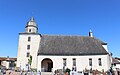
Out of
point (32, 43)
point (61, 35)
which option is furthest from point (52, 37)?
point (32, 43)

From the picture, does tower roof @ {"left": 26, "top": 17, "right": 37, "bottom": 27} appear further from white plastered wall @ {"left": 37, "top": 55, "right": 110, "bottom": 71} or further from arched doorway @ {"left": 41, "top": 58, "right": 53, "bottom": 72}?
arched doorway @ {"left": 41, "top": 58, "right": 53, "bottom": 72}

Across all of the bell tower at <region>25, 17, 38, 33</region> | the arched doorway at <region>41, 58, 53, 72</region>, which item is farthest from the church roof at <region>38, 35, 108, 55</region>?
the bell tower at <region>25, 17, 38, 33</region>

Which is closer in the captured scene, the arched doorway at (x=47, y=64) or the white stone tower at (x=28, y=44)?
the white stone tower at (x=28, y=44)

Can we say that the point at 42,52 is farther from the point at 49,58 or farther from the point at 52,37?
the point at 52,37

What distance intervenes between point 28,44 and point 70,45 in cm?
1018

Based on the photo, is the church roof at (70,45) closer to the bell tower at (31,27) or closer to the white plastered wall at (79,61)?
the white plastered wall at (79,61)

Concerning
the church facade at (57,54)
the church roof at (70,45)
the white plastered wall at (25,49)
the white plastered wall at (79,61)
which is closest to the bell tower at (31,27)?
the church facade at (57,54)

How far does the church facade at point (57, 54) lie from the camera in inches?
1542

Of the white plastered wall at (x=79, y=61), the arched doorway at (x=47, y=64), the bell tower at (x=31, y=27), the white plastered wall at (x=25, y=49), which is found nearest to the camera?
the white plastered wall at (x=79, y=61)

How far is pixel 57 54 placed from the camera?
39531 millimetres

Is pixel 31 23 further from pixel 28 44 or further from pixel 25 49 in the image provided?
pixel 25 49

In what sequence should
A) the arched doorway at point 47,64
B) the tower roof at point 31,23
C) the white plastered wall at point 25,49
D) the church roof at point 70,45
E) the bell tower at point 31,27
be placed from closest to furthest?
the white plastered wall at point 25,49
the church roof at point 70,45
the arched doorway at point 47,64
the bell tower at point 31,27
the tower roof at point 31,23

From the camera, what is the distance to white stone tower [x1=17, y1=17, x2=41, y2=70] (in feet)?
129

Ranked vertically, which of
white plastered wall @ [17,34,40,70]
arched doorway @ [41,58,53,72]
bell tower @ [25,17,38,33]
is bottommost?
arched doorway @ [41,58,53,72]
